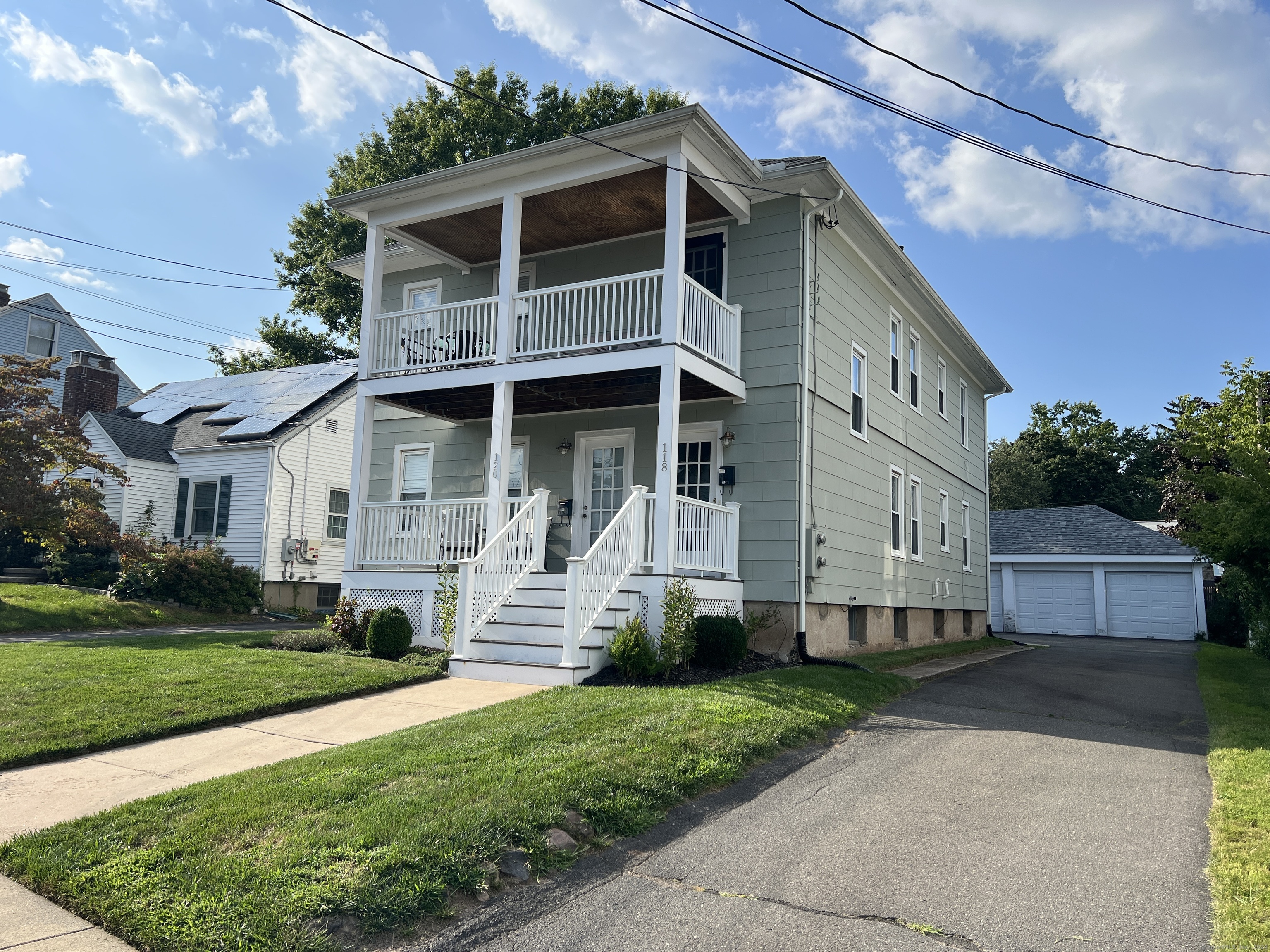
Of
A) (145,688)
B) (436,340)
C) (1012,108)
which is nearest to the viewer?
(145,688)

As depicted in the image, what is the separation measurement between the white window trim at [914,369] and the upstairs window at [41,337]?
1203 inches

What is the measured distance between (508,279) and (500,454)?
2352 millimetres

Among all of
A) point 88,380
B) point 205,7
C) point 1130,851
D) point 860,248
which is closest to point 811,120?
point 860,248

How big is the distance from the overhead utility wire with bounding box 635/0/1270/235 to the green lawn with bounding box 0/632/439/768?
7.12 meters

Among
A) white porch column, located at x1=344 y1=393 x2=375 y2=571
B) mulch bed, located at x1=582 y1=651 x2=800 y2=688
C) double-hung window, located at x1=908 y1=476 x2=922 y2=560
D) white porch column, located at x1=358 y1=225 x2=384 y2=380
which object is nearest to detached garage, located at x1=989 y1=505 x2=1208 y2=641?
double-hung window, located at x1=908 y1=476 x2=922 y2=560

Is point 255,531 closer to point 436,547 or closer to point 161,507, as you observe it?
point 161,507

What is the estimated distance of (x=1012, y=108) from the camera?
30.0 feet

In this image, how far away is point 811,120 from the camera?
1051 cm

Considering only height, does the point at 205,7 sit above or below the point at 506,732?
above

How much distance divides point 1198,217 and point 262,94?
574 inches

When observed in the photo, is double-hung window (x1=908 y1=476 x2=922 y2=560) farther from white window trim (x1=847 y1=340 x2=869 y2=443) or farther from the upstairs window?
the upstairs window

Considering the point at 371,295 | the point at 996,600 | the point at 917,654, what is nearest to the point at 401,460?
the point at 371,295

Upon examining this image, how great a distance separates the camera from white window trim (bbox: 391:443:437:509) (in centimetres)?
1520

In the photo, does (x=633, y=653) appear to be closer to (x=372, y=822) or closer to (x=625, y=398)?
(x=625, y=398)
